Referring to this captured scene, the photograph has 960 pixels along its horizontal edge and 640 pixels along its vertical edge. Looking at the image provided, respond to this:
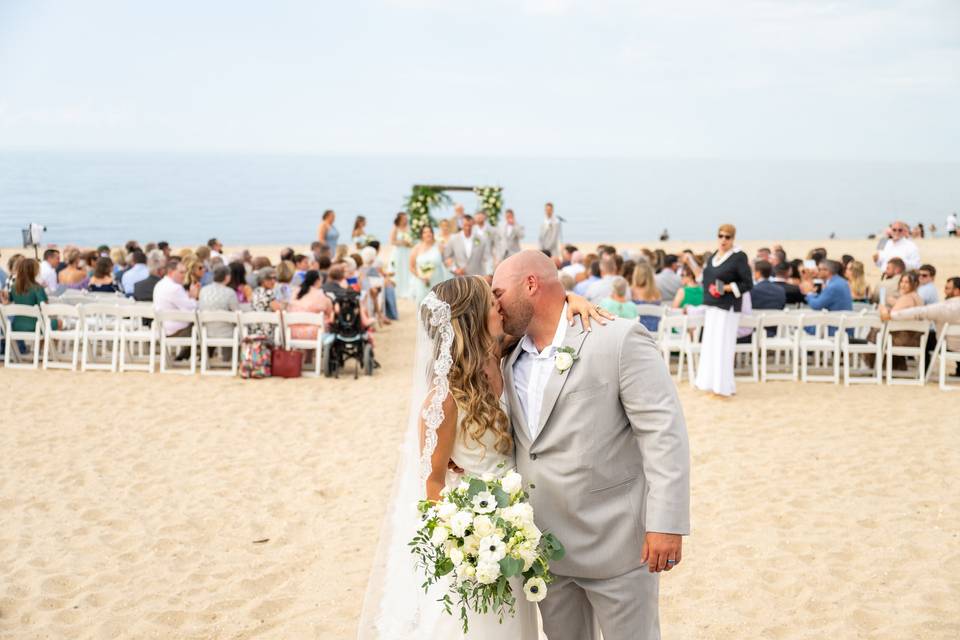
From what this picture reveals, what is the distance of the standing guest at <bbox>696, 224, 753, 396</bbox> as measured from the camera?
9156 mm

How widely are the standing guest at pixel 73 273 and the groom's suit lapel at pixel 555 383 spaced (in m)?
12.1

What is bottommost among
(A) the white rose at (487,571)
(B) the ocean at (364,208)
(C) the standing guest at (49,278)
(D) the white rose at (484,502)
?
(A) the white rose at (487,571)

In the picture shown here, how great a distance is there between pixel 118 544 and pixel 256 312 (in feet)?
17.0

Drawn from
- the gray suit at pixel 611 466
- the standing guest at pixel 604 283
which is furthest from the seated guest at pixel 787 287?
the gray suit at pixel 611 466

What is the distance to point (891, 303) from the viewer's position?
37.9ft

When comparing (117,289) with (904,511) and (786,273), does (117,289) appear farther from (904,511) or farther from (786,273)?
(904,511)

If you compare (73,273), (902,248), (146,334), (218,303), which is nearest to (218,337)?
(218,303)

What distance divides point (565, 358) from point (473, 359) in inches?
13.4

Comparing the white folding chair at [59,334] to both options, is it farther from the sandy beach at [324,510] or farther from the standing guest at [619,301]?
the standing guest at [619,301]

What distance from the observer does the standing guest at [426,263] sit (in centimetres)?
1465

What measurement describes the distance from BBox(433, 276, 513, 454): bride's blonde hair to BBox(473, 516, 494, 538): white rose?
0.39 metres

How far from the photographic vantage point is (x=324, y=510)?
637cm

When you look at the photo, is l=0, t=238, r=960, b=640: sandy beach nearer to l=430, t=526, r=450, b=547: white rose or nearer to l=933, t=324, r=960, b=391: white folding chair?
l=933, t=324, r=960, b=391: white folding chair

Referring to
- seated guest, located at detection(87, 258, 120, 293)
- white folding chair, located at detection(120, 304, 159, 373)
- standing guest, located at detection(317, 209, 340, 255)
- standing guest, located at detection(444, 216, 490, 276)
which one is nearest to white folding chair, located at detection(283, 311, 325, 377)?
white folding chair, located at detection(120, 304, 159, 373)
